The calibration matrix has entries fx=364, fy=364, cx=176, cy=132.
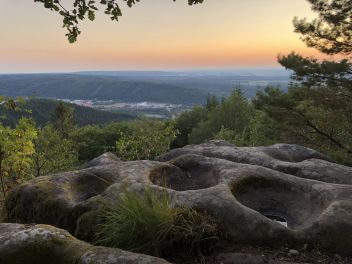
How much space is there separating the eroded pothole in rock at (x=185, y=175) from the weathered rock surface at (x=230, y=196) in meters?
0.03

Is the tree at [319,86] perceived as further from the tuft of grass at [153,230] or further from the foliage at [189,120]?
the foliage at [189,120]

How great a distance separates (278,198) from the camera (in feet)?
29.7

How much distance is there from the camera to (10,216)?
29.0 ft

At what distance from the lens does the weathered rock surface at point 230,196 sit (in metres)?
6.99

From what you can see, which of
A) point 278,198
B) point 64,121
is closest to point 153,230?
point 278,198

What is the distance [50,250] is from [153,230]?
5.61 feet

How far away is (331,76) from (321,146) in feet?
28.2

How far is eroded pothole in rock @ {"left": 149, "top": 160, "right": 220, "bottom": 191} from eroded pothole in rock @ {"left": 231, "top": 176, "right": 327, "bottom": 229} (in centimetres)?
79

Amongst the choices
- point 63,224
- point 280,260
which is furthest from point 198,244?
point 63,224

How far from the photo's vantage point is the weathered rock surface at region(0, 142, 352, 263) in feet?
22.9

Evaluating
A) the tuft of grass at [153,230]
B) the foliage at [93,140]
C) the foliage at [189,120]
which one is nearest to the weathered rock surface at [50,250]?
the tuft of grass at [153,230]

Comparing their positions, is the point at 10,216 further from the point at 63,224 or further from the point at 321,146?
the point at 321,146

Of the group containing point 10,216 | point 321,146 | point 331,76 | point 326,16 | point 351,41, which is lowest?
point 321,146

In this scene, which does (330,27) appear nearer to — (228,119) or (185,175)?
(185,175)
